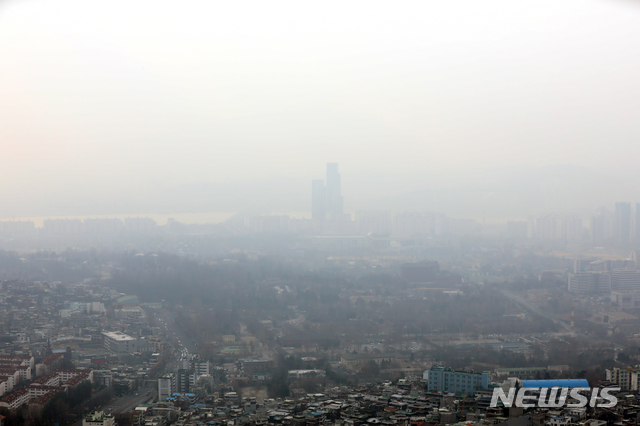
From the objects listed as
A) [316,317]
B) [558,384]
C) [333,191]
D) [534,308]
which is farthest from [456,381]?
[333,191]

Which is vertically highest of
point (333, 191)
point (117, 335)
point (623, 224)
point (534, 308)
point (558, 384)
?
point (333, 191)

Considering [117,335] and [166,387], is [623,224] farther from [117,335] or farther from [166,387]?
[166,387]

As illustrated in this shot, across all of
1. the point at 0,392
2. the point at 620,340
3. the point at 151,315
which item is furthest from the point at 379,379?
the point at 151,315

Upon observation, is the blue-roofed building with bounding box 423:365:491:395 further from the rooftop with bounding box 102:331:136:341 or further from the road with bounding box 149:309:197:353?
the rooftop with bounding box 102:331:136:341

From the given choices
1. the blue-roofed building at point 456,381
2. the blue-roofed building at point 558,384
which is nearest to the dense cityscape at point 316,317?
the blue-roofed building at point 456,381

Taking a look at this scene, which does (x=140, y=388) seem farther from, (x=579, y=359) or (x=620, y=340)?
(x=620, y=340)

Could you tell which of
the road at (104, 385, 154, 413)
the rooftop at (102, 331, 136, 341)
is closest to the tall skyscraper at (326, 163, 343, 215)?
the rooftop at (102, 331, 136, 341)
